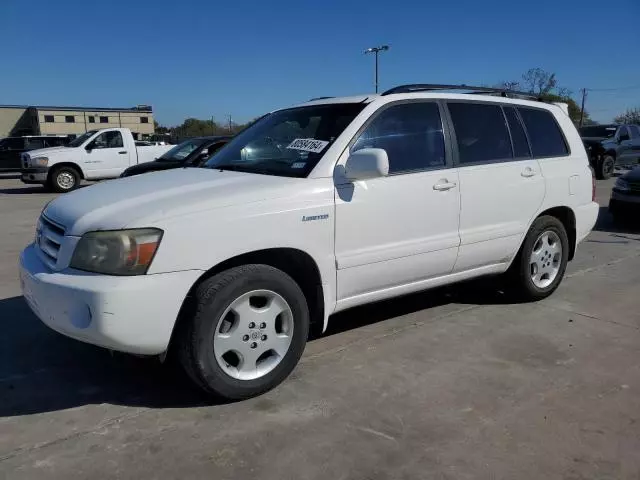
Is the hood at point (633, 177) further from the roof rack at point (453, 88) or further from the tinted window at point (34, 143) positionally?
the tinted window at point (34, 143)

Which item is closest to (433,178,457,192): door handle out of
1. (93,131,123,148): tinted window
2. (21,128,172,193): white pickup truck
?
(21,128,172,193): white pickup truck

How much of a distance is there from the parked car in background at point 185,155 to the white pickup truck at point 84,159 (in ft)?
15.3

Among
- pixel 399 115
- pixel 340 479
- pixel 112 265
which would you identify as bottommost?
pixel 340 479

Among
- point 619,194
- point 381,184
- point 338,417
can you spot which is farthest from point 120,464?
point 619,194

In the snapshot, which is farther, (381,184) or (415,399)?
(381,184)

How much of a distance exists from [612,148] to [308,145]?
17.1m

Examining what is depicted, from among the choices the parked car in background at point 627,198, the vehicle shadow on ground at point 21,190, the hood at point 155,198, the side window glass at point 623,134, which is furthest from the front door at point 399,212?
the side window glass at point 623,134

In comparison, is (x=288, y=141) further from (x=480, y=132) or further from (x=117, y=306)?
(x=117, y=306)

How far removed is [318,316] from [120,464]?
1.42 metres

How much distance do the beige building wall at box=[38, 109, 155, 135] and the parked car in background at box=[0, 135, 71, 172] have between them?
40.3 m

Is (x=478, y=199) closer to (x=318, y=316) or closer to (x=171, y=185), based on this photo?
(x=318, y=316)

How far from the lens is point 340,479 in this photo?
2.46 m

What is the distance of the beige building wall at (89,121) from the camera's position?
62312 mm

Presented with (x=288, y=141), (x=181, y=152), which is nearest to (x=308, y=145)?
(x=288, y=141)
